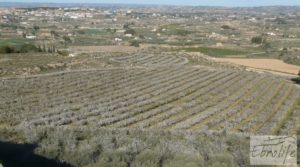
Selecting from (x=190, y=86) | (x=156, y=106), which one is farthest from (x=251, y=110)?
(x=190, y=86)

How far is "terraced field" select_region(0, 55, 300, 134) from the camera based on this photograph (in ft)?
94.1

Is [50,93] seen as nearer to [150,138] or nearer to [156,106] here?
[156,106]

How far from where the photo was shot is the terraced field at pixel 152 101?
28688 mm

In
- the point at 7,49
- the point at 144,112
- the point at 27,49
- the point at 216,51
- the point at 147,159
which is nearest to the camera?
the point at 147,159

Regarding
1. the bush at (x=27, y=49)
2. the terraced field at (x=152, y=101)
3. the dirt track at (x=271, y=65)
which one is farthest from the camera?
the bush at (x=27, y=49)

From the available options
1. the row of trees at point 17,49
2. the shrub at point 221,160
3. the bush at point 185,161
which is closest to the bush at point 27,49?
the row of trees at point 17,49

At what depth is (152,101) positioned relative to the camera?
1407 inches

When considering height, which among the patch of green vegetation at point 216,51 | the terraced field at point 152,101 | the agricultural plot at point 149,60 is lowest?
the patch of green vegetation at point 216,51

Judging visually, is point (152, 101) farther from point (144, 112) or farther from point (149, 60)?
point (149, 60)

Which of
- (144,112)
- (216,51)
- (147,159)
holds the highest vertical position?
(147,159)

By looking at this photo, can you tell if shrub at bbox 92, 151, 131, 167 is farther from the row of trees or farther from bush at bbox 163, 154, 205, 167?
the row of trees

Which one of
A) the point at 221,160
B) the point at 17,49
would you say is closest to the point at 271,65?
the point at 17,49

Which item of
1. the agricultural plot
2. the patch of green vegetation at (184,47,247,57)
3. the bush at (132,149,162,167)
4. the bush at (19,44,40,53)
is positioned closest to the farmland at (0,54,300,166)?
the bush at (132,149,162,167)

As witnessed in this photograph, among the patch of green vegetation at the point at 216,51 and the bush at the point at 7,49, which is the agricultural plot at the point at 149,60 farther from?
the patch of green vegetation at the point at 216,51
